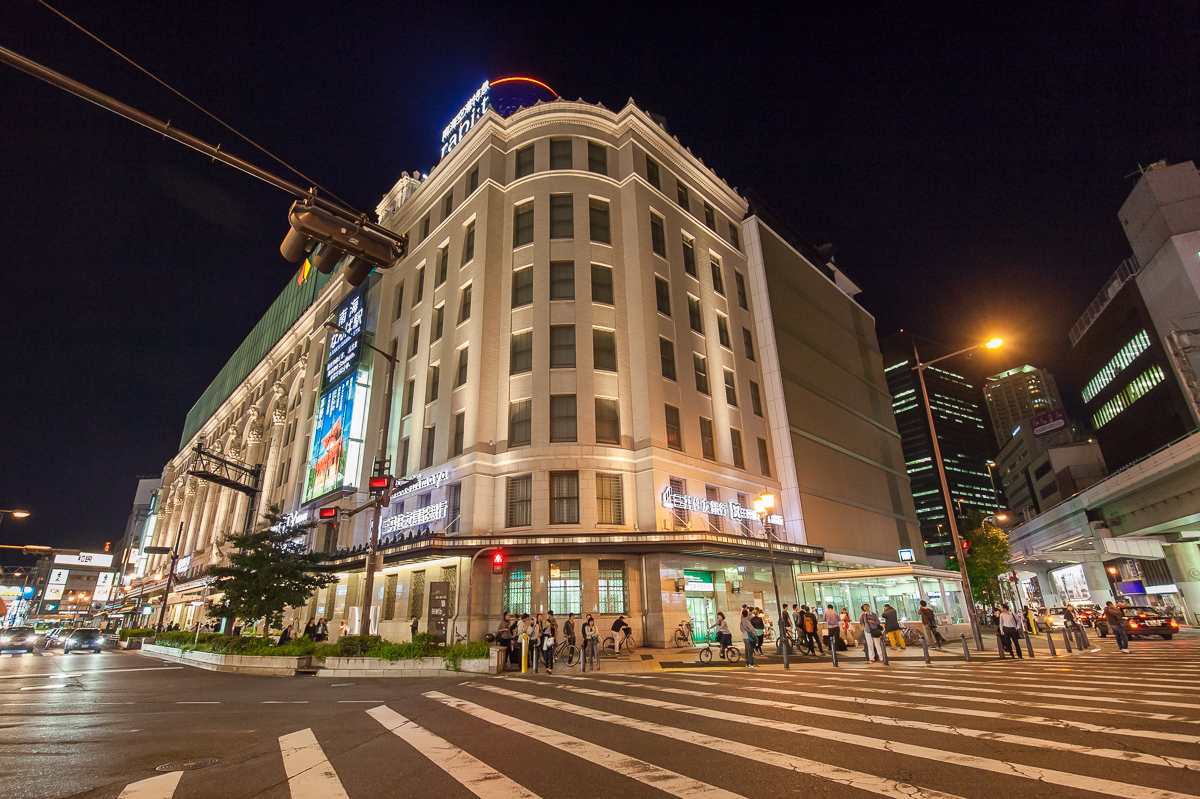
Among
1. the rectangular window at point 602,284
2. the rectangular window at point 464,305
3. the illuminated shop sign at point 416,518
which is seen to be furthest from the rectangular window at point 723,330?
the illuminated shop sign at point 416,518

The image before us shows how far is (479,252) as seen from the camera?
3372 centimetres

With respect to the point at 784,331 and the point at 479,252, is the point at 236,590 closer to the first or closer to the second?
the point at 479,252

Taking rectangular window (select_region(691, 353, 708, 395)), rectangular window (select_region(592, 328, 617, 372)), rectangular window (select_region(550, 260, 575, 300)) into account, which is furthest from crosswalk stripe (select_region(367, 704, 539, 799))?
rectangular window (select_region(691, 353, 708, 395))

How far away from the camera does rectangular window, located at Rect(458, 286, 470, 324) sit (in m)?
33.8

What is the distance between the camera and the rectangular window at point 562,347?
1207 inches

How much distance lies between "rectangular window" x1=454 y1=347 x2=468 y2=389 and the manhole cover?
25458 mm

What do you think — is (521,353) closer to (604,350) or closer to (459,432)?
(604,350)

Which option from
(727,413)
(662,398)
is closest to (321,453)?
(662,398)

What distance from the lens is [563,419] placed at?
29.6m

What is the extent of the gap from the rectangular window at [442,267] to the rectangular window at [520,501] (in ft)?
51.2

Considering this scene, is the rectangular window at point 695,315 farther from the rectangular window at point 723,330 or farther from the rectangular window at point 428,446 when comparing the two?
the rectangular window at point 428,446

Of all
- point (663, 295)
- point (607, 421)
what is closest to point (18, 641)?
point (607, 421)

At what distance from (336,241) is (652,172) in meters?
32.8

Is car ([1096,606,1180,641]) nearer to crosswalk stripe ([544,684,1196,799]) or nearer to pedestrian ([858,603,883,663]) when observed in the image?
pedestrian ([858,603,883,663])
